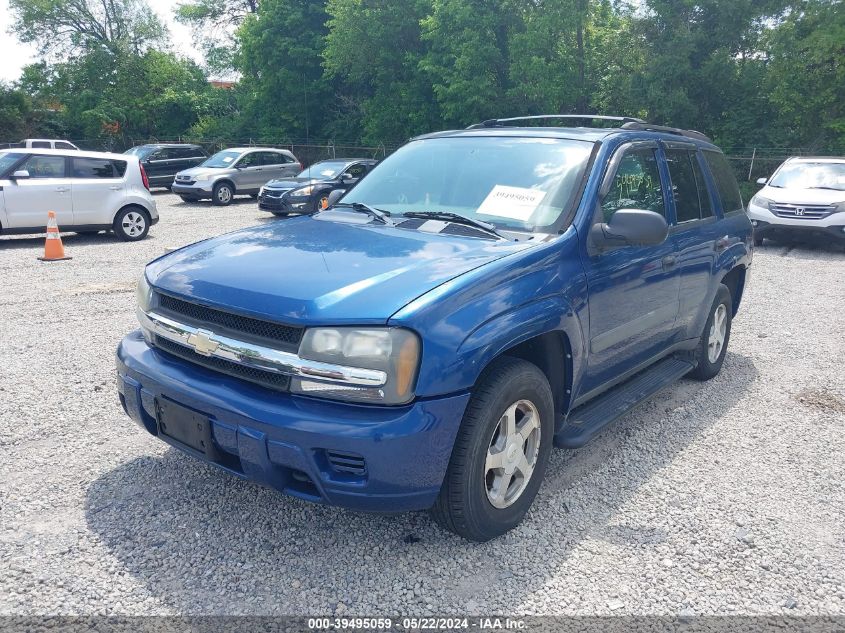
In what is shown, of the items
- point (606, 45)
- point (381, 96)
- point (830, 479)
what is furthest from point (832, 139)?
point (830, 479)

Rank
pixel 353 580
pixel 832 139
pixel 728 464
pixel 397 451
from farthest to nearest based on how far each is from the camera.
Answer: pixel 832 139
pixel 728 464
pixel 353 580
pixel 397 451

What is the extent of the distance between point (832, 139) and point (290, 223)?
21.8m

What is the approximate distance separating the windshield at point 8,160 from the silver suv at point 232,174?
25.7 ft

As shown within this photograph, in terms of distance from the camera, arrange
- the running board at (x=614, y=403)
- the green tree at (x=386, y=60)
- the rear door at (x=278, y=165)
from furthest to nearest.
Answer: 1. the green tree at (x=386, y=60)
2. the rear door at (x=278, y=165)
3. the running board at (x=614, y=403)

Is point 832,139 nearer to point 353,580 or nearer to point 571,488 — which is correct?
point 571,488

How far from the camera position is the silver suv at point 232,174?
19203 millimetres

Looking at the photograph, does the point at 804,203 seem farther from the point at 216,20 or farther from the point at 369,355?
the point at 216,20

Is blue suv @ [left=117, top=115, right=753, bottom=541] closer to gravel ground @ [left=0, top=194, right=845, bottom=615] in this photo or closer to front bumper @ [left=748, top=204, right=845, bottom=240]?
gravel ground @ [left=0, top=194, right=845, bottom=615]

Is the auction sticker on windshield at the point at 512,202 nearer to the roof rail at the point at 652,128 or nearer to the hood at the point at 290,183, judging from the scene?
the roof rail at the point at 652,128

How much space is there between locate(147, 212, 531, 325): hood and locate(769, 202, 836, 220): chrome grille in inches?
422

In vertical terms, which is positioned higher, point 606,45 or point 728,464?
point 606,45

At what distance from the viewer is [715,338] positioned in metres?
5.43

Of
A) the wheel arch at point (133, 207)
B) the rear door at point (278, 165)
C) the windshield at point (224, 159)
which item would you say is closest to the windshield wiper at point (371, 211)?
the wheel arch at point (133, 207)

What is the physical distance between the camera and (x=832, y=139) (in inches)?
816
